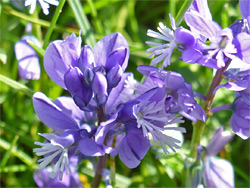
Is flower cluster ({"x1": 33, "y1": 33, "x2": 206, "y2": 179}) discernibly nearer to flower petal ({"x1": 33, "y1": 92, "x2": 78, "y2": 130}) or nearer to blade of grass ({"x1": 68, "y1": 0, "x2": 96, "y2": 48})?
flower petal ({"x1": 33, "y1": 92, "x2": 78, "y2": 130})

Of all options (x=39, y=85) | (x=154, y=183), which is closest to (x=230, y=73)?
(x=154, y=183)

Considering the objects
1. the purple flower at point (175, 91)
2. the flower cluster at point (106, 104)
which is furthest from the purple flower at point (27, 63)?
the purple flower at point (175, 91)

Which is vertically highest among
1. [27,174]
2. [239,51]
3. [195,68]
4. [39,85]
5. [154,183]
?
[239,51]

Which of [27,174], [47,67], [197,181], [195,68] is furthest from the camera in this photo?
[195,68]

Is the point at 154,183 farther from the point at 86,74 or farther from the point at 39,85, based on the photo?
the point at 86,74

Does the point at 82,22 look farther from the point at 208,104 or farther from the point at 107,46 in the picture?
the point at 208,104

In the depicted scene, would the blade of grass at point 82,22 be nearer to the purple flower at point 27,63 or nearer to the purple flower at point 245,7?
the purple flower at point 27,63
